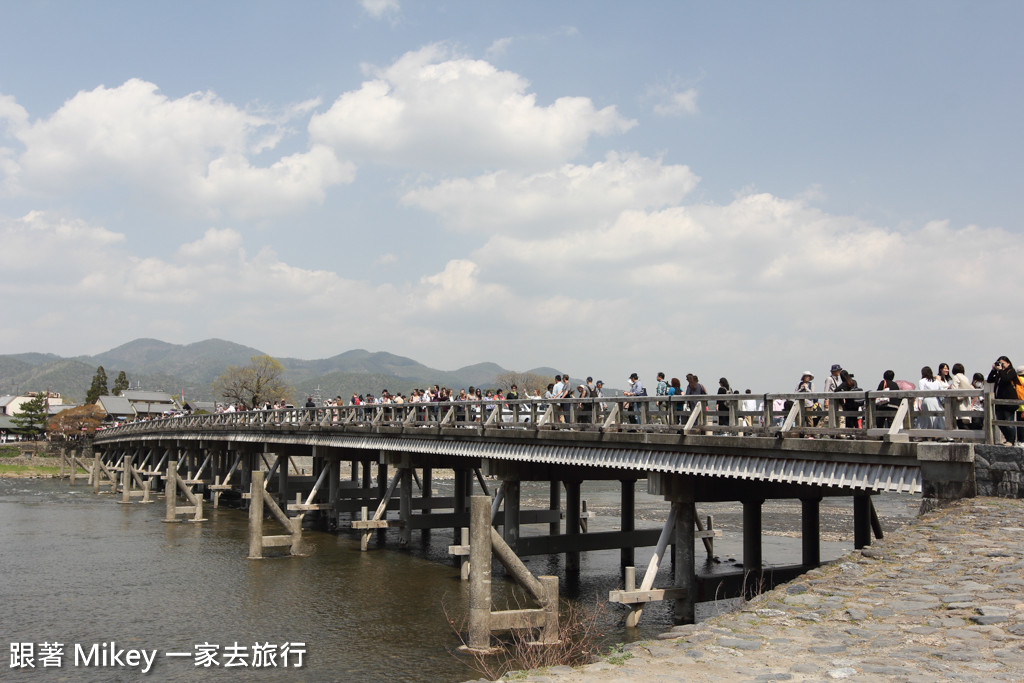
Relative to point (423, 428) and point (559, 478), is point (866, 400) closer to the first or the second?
point (559, 478)

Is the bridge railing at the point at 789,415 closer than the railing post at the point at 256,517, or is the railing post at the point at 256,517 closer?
the bridge railing at the point at 789,415

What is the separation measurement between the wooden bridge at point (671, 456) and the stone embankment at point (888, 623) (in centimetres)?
104

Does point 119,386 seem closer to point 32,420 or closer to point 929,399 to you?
point 32,420

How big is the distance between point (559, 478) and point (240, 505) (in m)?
27.9

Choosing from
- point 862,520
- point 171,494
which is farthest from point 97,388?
point 862,520

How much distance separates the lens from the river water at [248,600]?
1458 centimetres

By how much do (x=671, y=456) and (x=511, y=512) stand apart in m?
6.94

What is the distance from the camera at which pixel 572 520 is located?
2502cm

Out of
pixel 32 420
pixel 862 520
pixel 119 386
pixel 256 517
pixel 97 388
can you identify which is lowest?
pixel 256 517

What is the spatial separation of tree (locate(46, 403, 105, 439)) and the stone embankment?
9596 cm

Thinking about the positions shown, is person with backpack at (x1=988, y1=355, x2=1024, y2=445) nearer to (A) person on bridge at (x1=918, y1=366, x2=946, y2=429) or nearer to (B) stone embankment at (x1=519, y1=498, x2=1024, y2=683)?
(A) person on bridge at (x1=918, y1=366, x2=946, y2=429)

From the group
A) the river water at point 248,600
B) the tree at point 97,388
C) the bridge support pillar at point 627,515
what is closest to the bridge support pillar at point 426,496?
the river water at point 248,600


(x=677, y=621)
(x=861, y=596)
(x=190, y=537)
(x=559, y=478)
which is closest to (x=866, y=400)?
(x=861, y=596)

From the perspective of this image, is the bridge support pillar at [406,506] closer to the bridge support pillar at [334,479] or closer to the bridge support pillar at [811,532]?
the bridge support pillar at [334,479]
